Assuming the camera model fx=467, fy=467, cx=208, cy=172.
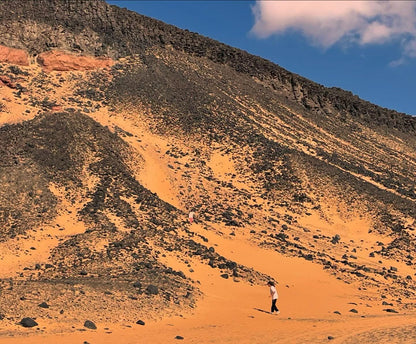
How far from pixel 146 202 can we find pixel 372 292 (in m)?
12.0

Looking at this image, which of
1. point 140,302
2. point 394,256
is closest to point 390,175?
point 394,256

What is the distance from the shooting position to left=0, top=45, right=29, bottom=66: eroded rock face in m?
40.4

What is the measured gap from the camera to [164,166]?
32.3 m

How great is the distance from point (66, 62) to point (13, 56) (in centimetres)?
449

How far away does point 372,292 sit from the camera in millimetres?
21375

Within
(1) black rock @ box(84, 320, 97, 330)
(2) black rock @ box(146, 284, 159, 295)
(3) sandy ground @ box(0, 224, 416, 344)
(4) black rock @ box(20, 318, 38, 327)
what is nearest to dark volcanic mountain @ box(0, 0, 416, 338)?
(2) black rock @ box(146, 284, 159, 295)

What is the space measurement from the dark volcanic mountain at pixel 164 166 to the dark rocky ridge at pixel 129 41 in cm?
16

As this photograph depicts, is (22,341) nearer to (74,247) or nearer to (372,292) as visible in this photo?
(74,247)

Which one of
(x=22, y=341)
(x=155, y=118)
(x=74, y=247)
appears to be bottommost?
(x=22, y=341)

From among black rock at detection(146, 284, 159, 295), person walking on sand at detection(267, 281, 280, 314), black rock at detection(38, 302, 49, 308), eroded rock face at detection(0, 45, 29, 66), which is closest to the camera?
black rock at detection(38, 302, 49, 308)

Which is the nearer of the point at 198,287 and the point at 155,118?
the point at 198,287

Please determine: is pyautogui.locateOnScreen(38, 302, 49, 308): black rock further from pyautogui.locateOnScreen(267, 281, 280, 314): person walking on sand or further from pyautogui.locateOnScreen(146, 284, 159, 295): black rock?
pyautogui.locateOnScreen(267, 281, 280, 314): person walking on sand

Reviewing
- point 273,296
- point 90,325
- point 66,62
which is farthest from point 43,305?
point 66,62

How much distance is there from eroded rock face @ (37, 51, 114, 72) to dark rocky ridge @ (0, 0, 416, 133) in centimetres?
91
